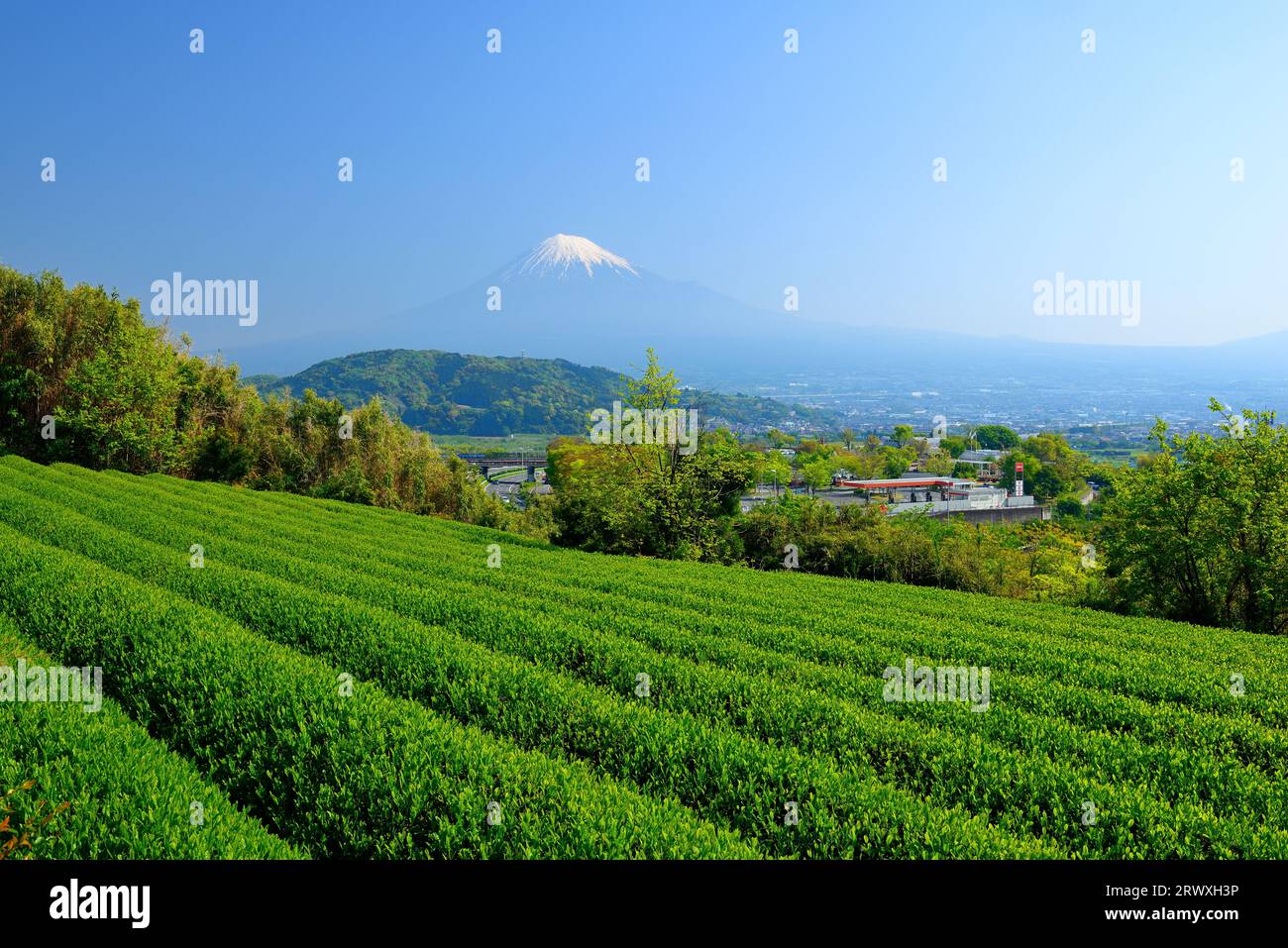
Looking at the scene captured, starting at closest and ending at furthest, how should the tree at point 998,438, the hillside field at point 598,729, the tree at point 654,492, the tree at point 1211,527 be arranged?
the hillside field at point 598,729
the tree at point 1211,527
the tree at point 654,492
the tree at point 998,438

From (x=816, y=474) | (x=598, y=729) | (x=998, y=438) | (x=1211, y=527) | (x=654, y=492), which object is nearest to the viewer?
(x=598, y=729)

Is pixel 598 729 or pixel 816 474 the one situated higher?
pixel 816 474

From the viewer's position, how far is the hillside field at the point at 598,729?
18.4ft

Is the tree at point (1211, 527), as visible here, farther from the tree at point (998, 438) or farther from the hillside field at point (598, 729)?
the tree at point (998, 438)

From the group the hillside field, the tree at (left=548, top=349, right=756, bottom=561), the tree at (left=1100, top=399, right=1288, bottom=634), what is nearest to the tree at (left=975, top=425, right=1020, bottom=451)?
the tree at (left=548, top=349, right=756, bottom=561)

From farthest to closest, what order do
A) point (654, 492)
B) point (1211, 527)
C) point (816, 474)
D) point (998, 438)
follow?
1. point (998, 438)
2. point (816, 474)
3. point (654, 492)
4. point (1211, 527)

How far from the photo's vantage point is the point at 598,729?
755 cm

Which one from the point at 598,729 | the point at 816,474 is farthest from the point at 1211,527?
the point at 816,474

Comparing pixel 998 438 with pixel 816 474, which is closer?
pixel 816 474

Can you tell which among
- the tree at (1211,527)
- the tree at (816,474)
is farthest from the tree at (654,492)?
the tree at (816,474)

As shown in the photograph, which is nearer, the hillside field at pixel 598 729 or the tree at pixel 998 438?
the hillside field at pixel 598 729

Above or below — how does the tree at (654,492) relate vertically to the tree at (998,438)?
below

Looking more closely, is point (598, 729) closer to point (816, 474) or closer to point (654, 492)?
point (654, 492)

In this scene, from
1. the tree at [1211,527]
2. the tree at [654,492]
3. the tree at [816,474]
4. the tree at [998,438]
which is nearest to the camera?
the tree at [1211,527]
